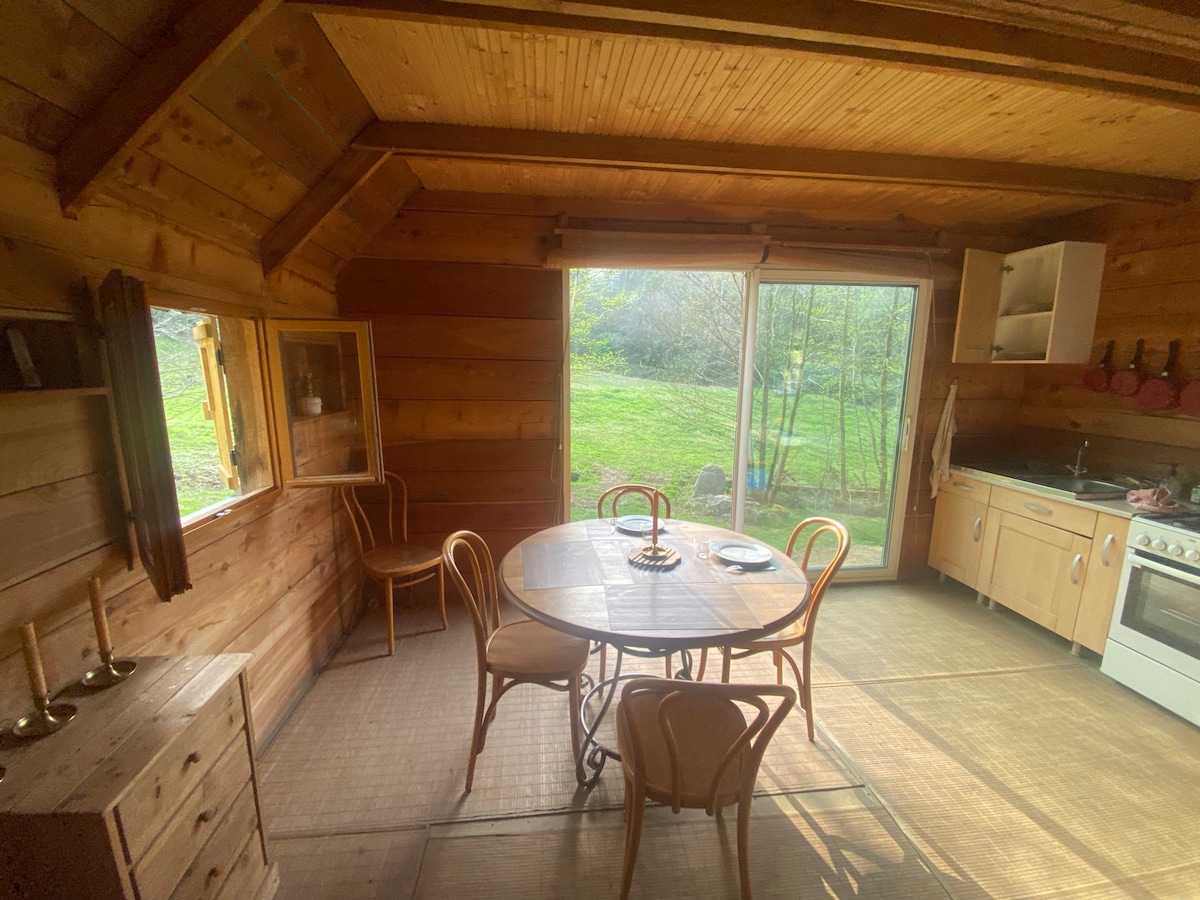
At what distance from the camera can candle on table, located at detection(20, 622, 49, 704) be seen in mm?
906

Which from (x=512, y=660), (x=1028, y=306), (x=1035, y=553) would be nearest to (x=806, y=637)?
(x=512, y=660)

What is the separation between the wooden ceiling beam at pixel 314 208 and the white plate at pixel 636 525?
1707mm

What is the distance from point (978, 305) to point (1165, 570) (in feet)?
5.36

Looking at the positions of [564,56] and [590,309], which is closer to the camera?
[564,56]

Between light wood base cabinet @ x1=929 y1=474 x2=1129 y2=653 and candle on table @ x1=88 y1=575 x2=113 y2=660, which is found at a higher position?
candle on table @ x1=88 y1=575 x2=113 y2=660

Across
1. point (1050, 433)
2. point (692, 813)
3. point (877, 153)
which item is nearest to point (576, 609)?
point (692, 813)

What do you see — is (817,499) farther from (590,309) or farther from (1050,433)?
(590,309)

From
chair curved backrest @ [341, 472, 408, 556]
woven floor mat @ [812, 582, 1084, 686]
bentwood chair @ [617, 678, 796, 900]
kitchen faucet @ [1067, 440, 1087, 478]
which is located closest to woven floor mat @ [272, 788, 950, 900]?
bentwood chair @ [617, 678, 796, 900]

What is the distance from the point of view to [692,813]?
154cm

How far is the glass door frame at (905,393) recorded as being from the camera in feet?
9.32

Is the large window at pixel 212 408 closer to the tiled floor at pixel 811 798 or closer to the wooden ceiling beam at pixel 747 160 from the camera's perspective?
the wooden ceiling beam at pixel 747 160

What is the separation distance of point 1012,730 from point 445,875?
2192 mm

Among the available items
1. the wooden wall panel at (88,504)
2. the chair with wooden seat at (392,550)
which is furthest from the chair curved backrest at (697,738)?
the chair with wooden seat at (392,550)

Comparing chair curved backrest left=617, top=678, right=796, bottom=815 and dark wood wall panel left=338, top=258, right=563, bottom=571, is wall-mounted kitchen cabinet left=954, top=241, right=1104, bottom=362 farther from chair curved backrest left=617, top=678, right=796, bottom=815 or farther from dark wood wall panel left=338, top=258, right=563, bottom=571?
chair curved backrest left=617, top=678, right=796, bottom=815
